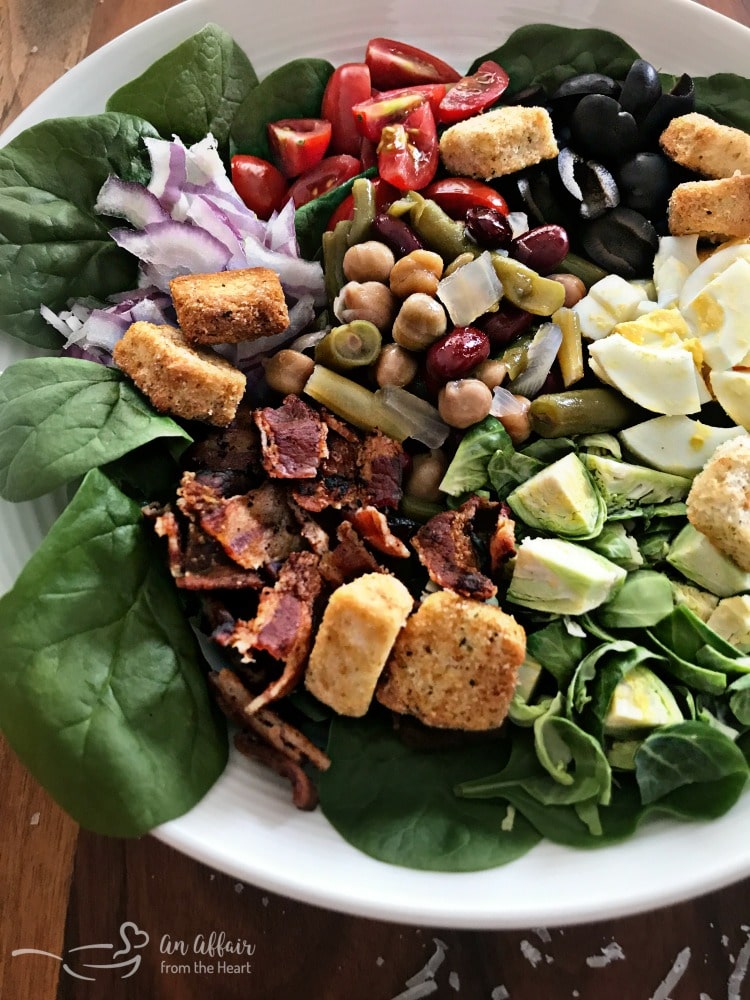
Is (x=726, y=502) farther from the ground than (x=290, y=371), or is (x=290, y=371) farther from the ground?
(x=290, y=371)

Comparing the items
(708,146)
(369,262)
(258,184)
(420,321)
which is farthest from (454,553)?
(708,146)

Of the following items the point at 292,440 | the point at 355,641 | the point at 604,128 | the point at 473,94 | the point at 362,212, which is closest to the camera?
the point at 355,641

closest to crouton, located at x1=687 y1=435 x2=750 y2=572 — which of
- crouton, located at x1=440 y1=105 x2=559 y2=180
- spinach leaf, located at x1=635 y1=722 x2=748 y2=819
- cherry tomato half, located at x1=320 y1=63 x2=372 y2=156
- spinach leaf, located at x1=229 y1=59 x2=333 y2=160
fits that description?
spinach leaf, located at x1=635 y1=722 x2=748 y2=819

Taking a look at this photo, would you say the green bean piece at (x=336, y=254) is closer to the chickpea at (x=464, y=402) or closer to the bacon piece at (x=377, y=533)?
the chickpea at (x=464, y=402)

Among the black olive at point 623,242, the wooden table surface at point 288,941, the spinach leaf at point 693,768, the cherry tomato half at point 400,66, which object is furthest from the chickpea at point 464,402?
the wooden table surface at point 288,941

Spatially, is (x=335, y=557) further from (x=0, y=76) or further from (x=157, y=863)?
(x=0, y=76)

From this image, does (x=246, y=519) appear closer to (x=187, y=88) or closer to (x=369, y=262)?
(x=369, y=262)

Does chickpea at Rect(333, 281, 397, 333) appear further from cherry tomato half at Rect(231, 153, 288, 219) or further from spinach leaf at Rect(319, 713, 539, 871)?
spinach leaf at Rect(319, 713, 539, 871)
